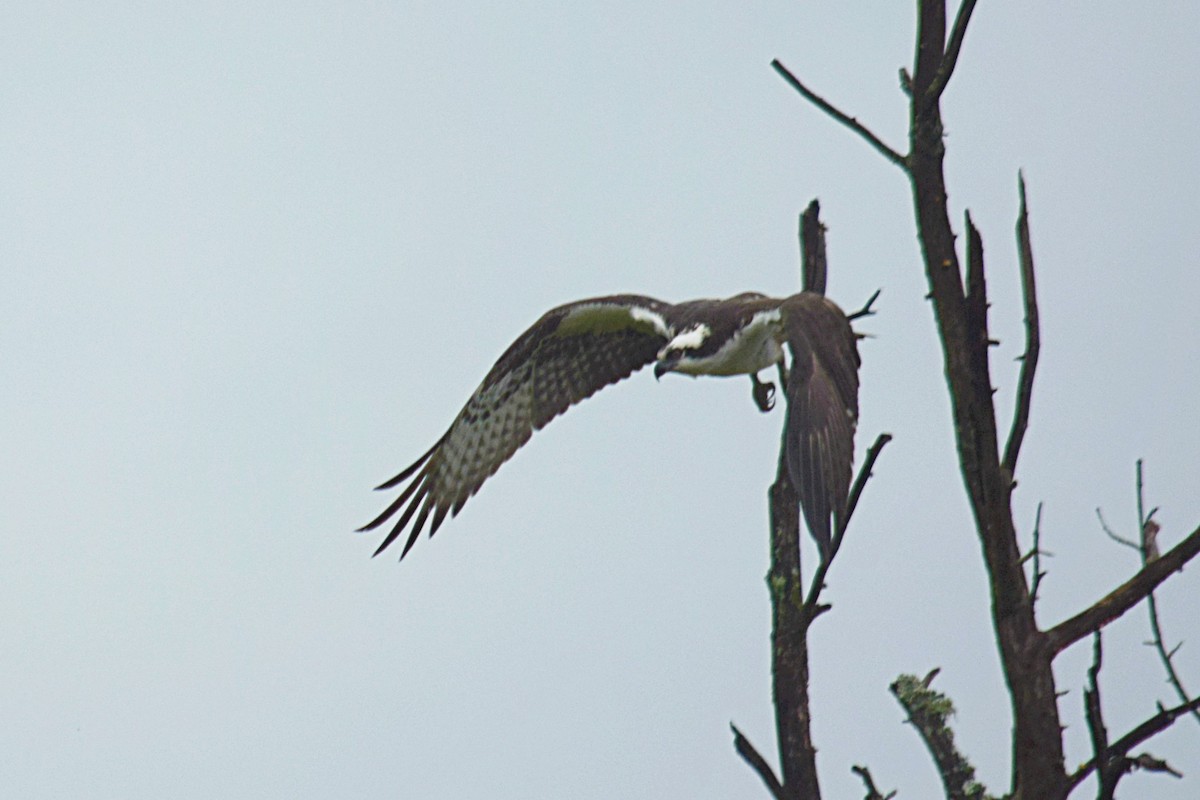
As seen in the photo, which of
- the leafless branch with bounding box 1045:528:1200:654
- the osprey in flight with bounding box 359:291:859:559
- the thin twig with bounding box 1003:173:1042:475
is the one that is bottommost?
the leafless branch with bounding box 1045:528:1200:654

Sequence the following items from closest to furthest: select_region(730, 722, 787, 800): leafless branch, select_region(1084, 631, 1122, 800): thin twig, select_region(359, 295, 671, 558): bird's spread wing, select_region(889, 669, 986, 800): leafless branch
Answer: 1. select_region(1084, 631, 1122, 800): thin twig
2. select_region(730, 722, 787, 800): leafless branch
3. select_region(889, 669, 986, 800): leafless branch
4. select_region(359, 295, 671, 558): bird's spread wing

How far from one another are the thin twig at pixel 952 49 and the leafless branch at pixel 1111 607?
1.15 meters

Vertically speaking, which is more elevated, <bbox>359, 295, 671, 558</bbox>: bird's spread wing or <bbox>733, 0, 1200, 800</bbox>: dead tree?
<bbox>359, 295, 671, 558</bbox>: bird's spread wing

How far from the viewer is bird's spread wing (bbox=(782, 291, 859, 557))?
469 cm

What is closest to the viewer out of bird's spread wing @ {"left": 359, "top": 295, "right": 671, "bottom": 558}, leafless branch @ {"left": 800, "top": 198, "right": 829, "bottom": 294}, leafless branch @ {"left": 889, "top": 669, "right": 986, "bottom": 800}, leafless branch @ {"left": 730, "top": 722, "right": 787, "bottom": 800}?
leafless branch @ {"left": 730, "top": 722, "right": 787, "bottom": 800}

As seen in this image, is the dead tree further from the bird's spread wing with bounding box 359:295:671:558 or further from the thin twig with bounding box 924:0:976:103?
the bird's spread wing with bounding box 359:295:671:558

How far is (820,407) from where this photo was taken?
214 inches

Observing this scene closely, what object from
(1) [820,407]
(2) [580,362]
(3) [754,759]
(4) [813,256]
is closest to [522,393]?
(2) [580,362]

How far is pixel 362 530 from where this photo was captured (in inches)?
310

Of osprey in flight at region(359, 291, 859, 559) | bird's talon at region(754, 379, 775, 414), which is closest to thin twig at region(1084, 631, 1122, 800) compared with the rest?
osprey in flight at region(359, 291, 859, 559)

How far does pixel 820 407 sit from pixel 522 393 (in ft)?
10.4

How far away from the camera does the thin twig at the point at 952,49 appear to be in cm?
348

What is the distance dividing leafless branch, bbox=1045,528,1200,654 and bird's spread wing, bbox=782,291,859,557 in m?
0.91

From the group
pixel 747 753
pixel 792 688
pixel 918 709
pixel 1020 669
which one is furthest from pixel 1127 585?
pixel 918 709
